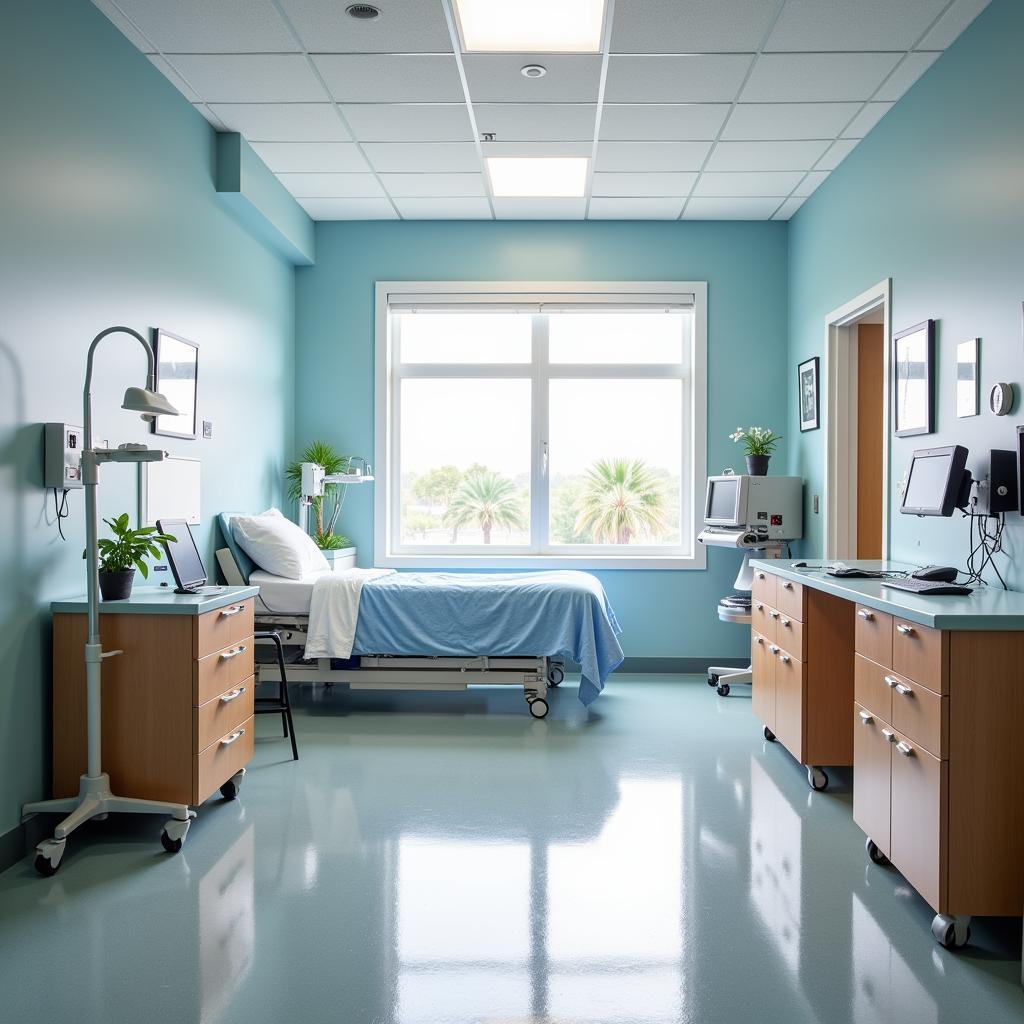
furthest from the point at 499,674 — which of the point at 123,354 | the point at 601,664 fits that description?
the point at 123,354

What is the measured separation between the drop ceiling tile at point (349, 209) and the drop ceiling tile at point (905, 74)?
3013 mm

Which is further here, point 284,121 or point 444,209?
point 444,209

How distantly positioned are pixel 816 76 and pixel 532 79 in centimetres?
127

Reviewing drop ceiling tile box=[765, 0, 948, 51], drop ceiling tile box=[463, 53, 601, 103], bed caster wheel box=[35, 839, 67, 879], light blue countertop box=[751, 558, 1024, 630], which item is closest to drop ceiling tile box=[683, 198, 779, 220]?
drop ceiling tile box=[463, 53, 601, 103]

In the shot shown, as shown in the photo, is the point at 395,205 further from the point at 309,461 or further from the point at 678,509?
the point at 678,509

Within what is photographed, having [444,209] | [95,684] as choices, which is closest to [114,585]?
[95,684]

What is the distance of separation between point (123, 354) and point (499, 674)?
2.47m

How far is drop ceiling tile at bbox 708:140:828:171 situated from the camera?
4.54 m

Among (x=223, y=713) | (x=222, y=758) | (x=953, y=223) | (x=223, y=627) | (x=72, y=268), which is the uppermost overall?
(x=953, y=223)

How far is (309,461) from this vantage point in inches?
226

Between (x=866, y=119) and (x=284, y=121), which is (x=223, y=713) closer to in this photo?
(x=284, y=121)

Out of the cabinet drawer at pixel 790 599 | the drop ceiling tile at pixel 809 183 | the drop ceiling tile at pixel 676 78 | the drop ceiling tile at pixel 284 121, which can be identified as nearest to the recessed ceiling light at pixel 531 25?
the drop ceiling tile at pixel 676 78

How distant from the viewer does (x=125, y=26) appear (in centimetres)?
340

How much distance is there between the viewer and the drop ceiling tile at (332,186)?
506cm
